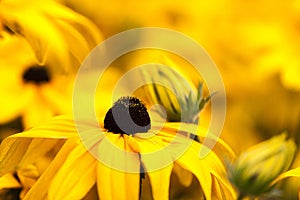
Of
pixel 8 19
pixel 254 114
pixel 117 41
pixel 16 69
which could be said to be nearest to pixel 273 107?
pixel 254 114

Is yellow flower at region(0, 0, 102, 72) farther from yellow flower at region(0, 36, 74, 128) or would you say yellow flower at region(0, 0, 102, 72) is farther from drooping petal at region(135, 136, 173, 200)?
drooping petal at region(135, 136, 173, 200)

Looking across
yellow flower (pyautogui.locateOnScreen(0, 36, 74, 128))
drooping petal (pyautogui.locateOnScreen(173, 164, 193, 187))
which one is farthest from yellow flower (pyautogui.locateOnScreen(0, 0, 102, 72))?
drooping petal (pyautogui.locateOnScreen(173, 164, 193, 187))

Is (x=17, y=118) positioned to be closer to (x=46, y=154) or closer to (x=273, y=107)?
(x=46, y=154)

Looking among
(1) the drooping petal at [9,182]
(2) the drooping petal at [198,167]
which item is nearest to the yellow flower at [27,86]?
(1) the drooping petal at [9,182]

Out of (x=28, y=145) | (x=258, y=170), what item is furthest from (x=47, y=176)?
(x=258, y=170)

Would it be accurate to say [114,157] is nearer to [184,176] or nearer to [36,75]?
[184,176]

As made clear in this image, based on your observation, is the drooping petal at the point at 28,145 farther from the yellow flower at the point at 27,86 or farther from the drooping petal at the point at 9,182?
the yellow flower at the point at 27,86
